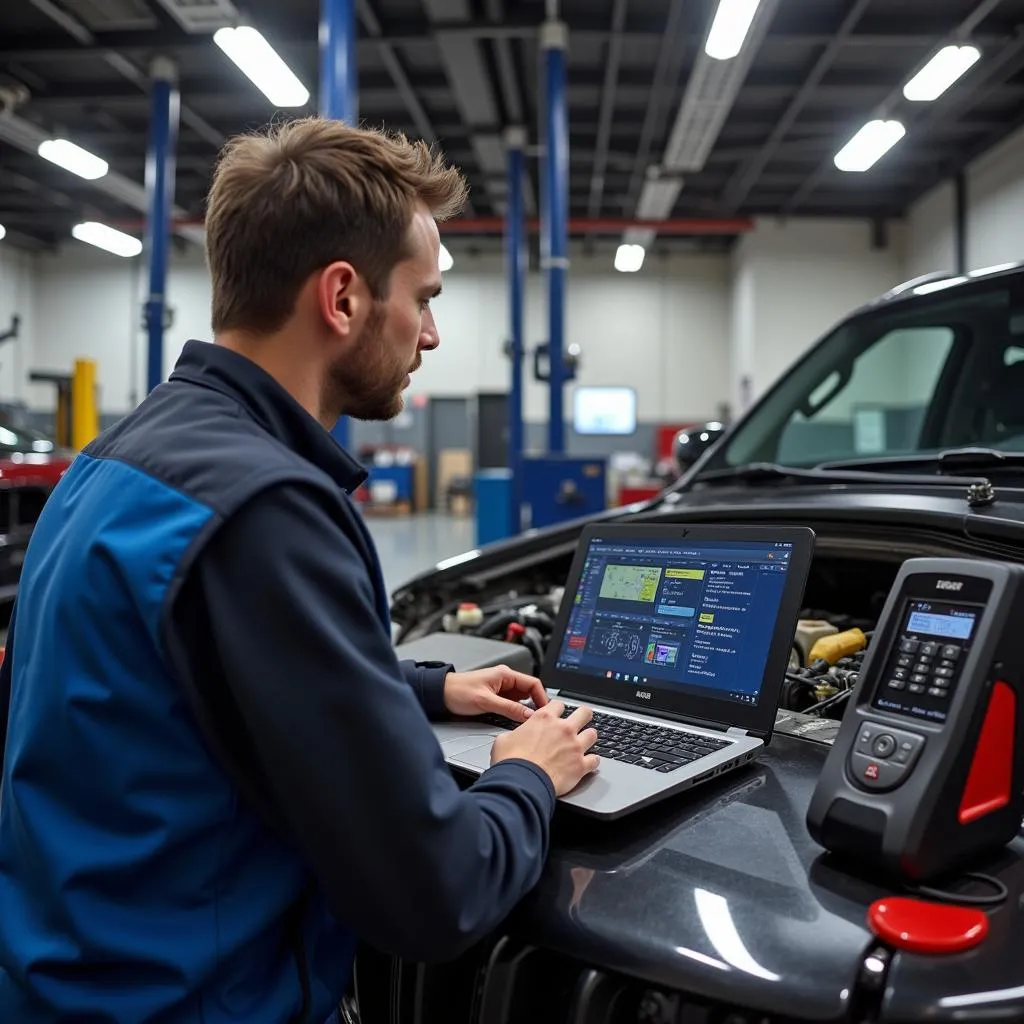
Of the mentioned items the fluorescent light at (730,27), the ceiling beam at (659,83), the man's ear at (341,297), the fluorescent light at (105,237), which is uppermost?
the ceiling beam at (659,83)

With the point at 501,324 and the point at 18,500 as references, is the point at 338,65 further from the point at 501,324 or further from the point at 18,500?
the point at 501,324

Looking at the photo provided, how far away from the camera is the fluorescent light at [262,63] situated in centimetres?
638

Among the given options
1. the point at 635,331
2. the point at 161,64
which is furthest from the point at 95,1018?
the point at 635,331

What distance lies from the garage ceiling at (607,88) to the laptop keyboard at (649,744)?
598 cm

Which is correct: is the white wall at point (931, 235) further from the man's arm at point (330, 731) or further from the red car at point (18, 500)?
the man's arm at point (330, 731)

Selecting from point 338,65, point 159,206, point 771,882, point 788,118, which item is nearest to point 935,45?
point 788,118

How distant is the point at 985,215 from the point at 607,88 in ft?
16.0

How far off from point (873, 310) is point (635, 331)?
43.6 feet

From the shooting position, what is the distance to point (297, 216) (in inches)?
37.9

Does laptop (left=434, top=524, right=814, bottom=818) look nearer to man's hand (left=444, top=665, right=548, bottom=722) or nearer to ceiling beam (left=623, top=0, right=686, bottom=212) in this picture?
man's hand (left=444, top=665, right=548, bottom=722)

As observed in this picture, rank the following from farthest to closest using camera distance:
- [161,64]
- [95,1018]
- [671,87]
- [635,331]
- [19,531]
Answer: [635,331]
[671,87]
[161,64]
[19,531]
[95,1018]

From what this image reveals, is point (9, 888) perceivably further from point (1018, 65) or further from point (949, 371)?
point (1018, 65)

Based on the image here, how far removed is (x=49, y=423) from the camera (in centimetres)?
1609

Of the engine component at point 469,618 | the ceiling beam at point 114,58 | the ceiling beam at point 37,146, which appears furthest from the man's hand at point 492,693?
the ceiling beam at point 37,146
